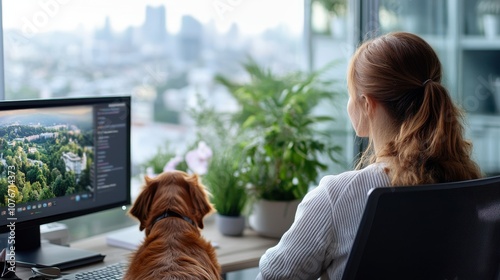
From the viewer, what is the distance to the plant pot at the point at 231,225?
2699 millimetres

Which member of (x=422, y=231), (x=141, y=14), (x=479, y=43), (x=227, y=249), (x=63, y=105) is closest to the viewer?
(x=422, y=231)

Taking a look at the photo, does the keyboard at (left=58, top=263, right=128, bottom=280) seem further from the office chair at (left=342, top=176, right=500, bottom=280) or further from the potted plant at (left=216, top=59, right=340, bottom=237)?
the office chair at (left=342, top=176, right=500, bottom=280)

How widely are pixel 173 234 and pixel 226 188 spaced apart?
2.60 feet

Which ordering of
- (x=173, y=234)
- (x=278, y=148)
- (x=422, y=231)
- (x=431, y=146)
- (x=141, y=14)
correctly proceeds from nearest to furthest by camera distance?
(x=422, y=231)
(x=431, y=146)
(x=173, y=234)
(x=278, y=148)
(x=141, y=14)

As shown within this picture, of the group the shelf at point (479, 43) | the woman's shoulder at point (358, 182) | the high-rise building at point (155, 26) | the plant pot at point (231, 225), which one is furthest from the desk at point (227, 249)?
the shelf at point (479, 43)

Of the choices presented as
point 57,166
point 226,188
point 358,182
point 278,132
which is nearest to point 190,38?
point 278,132

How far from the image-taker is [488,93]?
3527 millimetres

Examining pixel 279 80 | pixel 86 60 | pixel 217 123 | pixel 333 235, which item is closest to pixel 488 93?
pixel 279 80

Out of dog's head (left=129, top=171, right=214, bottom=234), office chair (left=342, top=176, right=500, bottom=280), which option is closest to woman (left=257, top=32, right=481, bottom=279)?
office chair (left=342, top=176, right=500, bottom=280)

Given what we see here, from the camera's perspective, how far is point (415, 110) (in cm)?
171

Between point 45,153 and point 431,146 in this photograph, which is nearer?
point 431,146

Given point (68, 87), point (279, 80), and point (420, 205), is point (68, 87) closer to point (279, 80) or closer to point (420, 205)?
point (279, 80)

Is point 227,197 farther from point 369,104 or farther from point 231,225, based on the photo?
point 369,104

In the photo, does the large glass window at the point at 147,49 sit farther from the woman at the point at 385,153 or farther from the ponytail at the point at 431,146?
the ponytail at the point at 431,146
